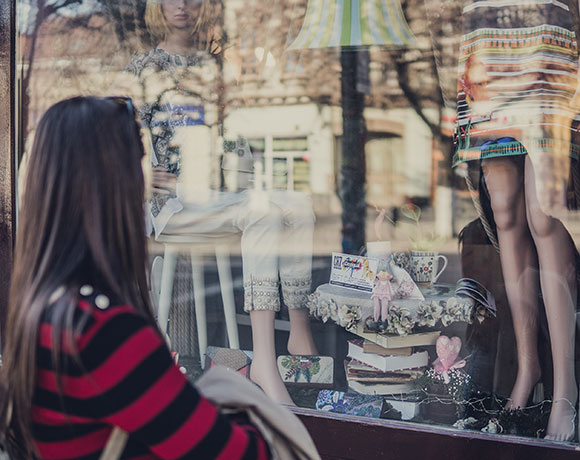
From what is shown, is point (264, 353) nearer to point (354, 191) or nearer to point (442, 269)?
point (442, 269)

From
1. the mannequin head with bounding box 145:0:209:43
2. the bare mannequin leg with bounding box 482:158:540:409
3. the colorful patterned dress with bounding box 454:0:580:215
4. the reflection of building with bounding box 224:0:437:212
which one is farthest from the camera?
the reflection of building with bounding box 224:0:437:212

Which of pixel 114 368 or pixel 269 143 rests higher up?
pixel 269 143

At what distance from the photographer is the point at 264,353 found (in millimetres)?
3219

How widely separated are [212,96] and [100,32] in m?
0.71

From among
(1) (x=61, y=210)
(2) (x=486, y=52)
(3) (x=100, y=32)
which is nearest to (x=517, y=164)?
(2) (x=486, y=52)

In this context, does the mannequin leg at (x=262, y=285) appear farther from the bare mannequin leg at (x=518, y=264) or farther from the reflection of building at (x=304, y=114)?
the bare mannequin leg at (x=518, y=264)

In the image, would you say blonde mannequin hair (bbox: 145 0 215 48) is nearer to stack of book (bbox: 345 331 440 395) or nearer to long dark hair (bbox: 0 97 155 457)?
stack of book (bbox: 345 331 440 395)

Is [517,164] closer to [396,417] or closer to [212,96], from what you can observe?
[396,417]

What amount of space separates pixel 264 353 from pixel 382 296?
2.04ft

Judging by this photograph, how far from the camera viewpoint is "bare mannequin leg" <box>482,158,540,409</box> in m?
2.72

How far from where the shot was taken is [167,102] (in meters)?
3.49

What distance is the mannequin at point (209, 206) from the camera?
10.6 ft

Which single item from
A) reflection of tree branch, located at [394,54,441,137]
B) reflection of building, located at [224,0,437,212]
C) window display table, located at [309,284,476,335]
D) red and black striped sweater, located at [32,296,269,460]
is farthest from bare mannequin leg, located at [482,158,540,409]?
red and black striped sweater, located at [32,296,269,460]

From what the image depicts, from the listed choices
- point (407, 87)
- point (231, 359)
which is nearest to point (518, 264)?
point (231, 359)
